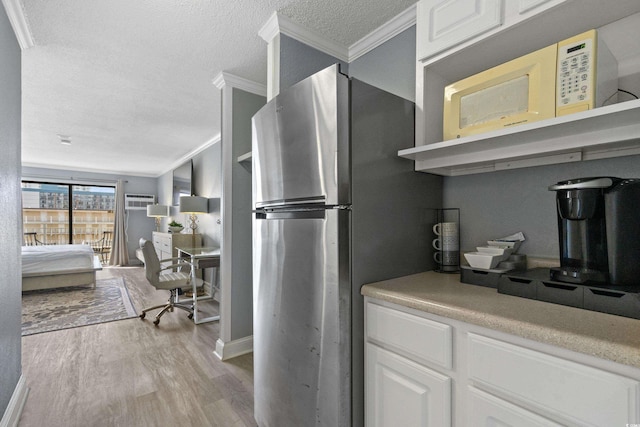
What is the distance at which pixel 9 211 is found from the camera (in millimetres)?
1680

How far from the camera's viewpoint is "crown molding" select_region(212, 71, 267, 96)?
263 centimetres

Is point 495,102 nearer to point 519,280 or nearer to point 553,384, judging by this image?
point 519,280

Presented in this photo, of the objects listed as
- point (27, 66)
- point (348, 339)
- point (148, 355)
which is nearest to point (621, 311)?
point (348, 339)

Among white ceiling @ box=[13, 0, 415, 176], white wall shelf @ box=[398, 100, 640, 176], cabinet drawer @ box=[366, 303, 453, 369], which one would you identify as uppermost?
white ceiling @ box=[13, 0, 415, 176]

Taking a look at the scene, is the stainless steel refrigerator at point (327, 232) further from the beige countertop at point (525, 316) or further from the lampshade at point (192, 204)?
the lampshade at point (192, 204)

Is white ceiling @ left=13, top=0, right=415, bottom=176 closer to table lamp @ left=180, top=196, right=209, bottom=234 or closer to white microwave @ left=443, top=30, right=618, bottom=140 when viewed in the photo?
white microwave @ left=443, top=30, right=618, bottom=140

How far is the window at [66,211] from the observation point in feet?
22.7

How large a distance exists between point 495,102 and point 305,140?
32.1 inches

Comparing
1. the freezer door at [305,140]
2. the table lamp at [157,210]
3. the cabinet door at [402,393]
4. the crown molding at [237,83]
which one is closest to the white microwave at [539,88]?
the freezer door at [305,140]

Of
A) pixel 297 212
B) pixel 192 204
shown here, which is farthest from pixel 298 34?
pixel 192 204

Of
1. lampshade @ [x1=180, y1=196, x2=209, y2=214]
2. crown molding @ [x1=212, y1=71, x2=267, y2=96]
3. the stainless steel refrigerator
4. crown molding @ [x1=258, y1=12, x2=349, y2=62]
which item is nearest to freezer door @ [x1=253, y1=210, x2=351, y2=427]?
the stainless steel refrigerator

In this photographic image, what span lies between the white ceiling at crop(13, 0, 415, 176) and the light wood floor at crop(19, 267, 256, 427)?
2.47 m

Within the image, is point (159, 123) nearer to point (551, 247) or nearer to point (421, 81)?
point (421, 81)

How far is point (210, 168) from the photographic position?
4934mm
